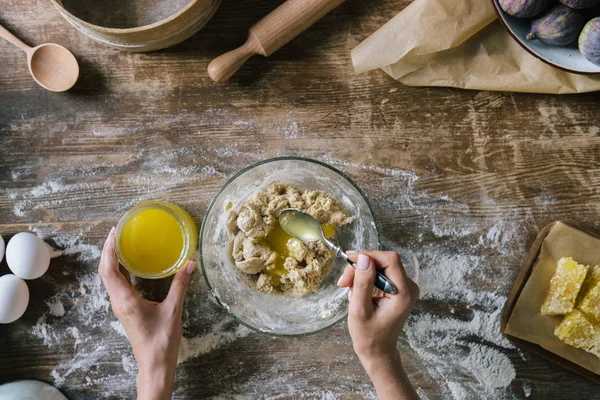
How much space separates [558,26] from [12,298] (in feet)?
5.14

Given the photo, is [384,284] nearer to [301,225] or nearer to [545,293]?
[301,225]

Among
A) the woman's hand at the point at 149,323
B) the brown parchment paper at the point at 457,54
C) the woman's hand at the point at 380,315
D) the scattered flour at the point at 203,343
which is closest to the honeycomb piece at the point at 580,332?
the woman's hand at the point at 380,315

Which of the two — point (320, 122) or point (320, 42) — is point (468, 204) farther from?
point (320, 42)

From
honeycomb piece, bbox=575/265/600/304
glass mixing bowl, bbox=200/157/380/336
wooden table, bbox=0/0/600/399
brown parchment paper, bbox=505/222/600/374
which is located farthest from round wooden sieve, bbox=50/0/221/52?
honeycomb piece, bbox=575/265/600/304

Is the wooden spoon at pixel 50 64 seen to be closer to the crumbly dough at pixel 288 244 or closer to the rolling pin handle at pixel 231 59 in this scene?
the rolling pin handle at pixel 231 59

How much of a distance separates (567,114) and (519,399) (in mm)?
819

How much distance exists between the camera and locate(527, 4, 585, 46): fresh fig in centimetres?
136

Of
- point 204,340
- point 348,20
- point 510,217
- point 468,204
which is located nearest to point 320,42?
point 348,20

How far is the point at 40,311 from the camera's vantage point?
1561 mm

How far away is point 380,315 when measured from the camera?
126cm

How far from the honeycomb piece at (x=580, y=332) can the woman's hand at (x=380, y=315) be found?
0.46 meters

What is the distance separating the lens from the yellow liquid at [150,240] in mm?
1480

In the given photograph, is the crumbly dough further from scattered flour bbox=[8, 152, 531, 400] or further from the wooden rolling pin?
the wooden rolling pin

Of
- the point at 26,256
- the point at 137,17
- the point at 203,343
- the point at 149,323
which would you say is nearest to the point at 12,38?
the point at 137,17
